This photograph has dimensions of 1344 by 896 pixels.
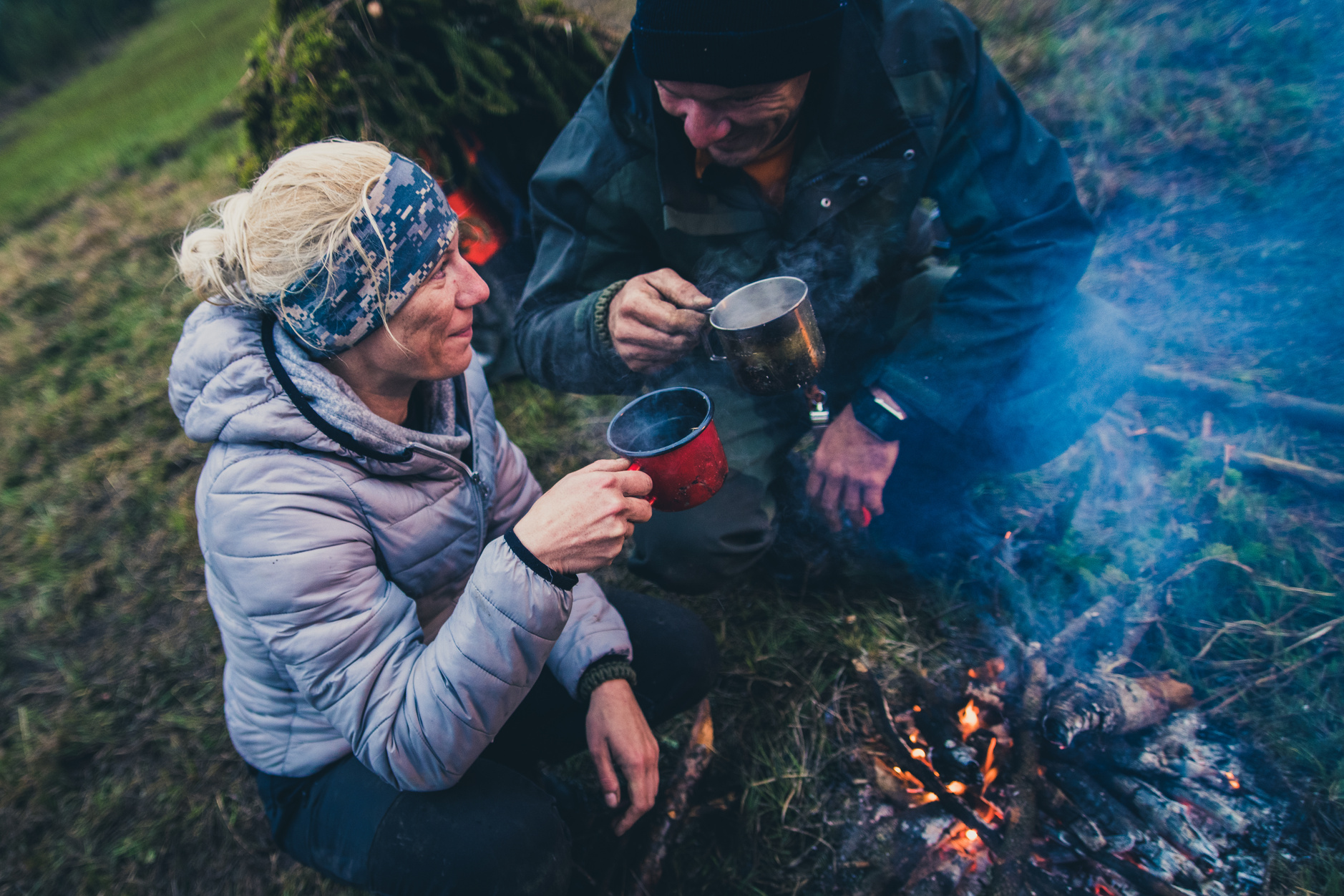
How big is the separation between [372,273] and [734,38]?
1.17m

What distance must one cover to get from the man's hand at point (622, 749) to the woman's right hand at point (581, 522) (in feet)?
1.96

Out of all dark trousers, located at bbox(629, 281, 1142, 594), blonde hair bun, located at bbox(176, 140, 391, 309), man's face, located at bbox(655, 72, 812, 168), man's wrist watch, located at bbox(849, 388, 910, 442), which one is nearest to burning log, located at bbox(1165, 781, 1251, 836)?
dark trousers, located at bbox(629, 281, 1142, 594)

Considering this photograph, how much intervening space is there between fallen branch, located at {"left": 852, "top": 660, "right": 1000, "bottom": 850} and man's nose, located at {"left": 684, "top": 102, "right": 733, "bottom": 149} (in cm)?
180

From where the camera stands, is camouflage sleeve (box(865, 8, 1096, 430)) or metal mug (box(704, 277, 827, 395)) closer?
metal mug (box(704, 277, 827, 395))

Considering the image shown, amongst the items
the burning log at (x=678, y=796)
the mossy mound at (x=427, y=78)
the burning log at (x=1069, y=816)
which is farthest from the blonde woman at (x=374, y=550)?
the mossy mound at (x=427, y=78)

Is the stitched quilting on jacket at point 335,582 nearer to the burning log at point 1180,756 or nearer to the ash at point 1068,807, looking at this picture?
the ash at point 1068,807

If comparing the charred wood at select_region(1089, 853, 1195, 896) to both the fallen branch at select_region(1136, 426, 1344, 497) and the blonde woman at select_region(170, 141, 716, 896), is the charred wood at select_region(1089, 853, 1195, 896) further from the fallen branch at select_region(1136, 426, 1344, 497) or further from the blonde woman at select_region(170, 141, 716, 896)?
the fallen branch at select_region(1136, 426, 1344, 497)

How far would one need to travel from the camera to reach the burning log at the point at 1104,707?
188cm

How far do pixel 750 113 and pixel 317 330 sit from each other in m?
1.40

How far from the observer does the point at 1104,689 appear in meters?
1.93

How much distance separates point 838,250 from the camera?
8.18 feet

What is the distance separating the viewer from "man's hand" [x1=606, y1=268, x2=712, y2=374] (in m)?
1.99

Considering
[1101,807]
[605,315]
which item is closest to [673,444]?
[605,315]

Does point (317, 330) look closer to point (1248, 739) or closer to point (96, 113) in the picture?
point (1248, 739)
